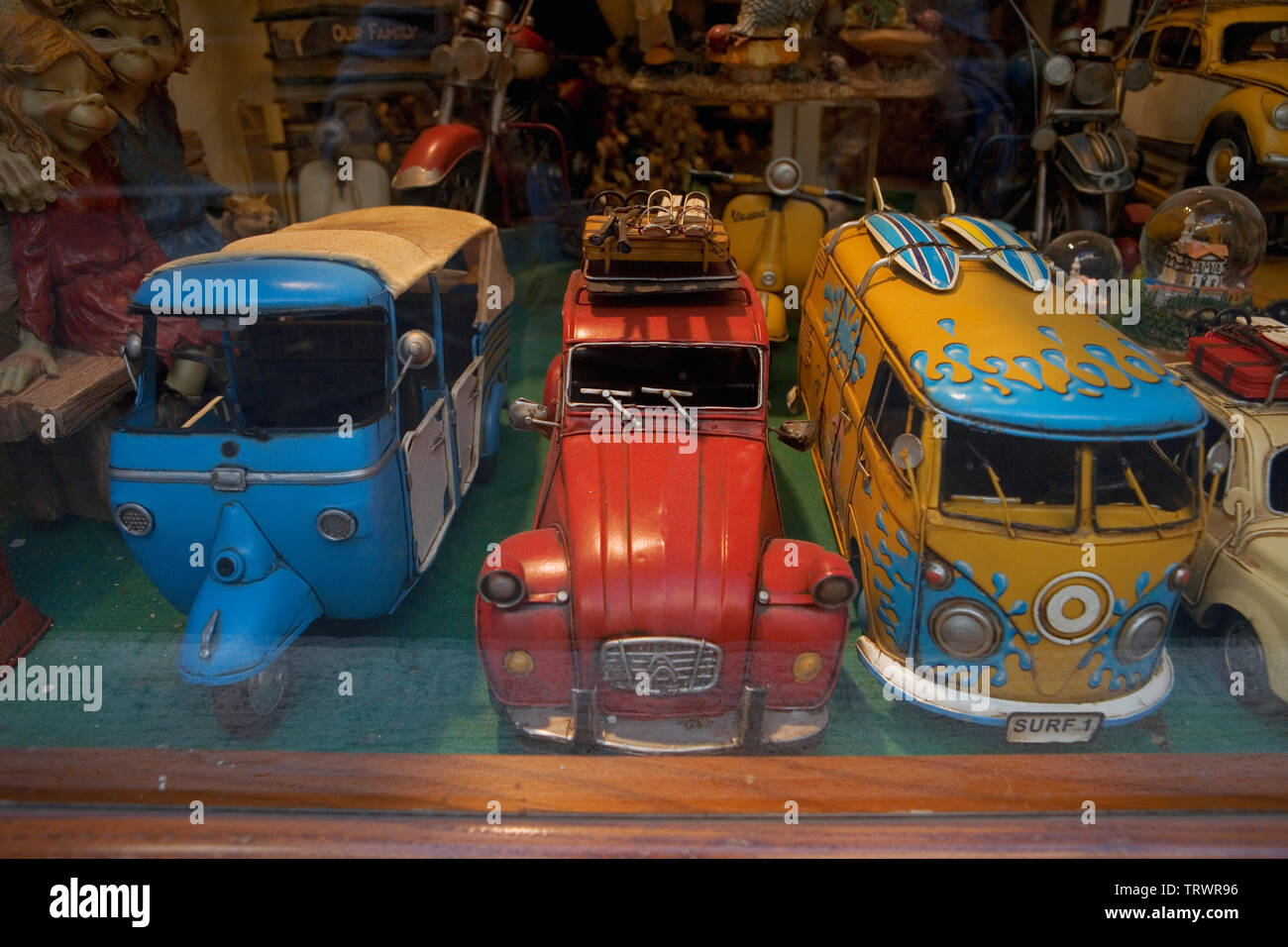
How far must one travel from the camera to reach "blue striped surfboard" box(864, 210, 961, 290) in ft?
12.1

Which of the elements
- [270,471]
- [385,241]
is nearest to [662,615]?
[270,471]

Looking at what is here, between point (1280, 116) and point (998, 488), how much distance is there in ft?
9.64

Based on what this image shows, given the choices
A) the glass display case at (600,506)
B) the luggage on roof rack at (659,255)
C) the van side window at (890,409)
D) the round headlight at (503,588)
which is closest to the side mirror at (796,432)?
the glass display case at (600,506)

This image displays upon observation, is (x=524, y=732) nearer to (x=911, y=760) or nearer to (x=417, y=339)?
(x=911, y=760)

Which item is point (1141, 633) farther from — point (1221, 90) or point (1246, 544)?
point (1221, 90)

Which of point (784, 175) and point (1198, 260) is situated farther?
point (784, 175)

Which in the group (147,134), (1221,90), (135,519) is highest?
(1221,90)

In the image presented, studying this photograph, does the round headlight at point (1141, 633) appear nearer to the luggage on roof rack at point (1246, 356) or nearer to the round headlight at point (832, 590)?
the round headlight at point (832, 590)

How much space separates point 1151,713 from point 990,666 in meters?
0.55

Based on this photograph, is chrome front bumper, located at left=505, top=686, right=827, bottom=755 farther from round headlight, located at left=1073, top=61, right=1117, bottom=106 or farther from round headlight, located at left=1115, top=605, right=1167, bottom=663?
round headlight, located at left=1073, top=61, right=1117, bottom=106

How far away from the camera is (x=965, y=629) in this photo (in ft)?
9.64

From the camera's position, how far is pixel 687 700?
2.84m

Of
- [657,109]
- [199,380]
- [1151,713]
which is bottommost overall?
[1151,713]
